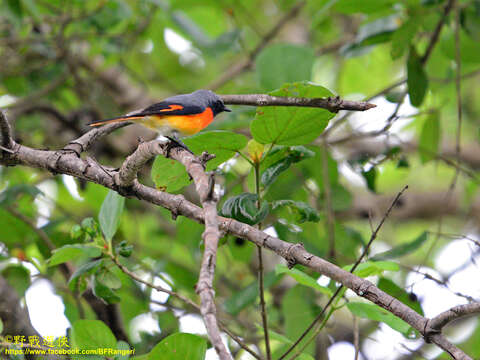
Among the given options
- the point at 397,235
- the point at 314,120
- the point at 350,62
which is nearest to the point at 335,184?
the point at 314,120

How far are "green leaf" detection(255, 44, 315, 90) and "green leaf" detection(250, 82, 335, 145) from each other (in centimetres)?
125

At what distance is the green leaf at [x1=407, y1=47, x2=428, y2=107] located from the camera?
3.31 m

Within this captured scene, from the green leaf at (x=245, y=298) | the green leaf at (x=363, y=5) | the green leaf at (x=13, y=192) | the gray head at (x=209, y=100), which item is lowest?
the green leaf at (x=245, y=298)

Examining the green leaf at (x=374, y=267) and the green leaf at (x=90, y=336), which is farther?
the green leaf at (x=90, y=336)

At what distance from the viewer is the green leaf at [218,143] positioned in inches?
87.4

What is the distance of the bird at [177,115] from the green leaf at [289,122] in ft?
3.08

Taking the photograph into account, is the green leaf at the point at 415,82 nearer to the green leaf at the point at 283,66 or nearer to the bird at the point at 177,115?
the green leaf at the point at 283,66

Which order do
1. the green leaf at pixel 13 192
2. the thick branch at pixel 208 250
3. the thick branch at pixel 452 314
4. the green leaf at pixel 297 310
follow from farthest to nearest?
the green leaf at pixel 13 192 < the green leaf at pixel 297 310 < the thick branch at pixel 452 314 < the thick branch at pixel 208 250

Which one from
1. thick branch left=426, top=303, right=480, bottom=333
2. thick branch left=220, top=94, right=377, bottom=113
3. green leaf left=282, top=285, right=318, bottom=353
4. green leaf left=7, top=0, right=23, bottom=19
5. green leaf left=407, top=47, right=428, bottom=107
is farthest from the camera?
green leaf left=7, top=0, right=23, bottom=19

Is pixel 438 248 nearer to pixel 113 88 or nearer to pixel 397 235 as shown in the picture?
pixel 397 235

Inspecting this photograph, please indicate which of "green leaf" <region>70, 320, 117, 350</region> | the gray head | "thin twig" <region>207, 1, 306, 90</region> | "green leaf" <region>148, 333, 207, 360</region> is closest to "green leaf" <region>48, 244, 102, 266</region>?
"green leaf" <region>70, 320, 117, 350</region>

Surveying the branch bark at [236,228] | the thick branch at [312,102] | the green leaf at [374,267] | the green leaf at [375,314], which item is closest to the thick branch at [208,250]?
the branch bark at [236,228]

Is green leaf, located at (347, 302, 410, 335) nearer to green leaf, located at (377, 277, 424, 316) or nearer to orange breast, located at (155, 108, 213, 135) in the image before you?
green leaf, located at (377, 277, 424, 316)

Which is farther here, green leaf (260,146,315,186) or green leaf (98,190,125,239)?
green leaf (98,190,125,239)
